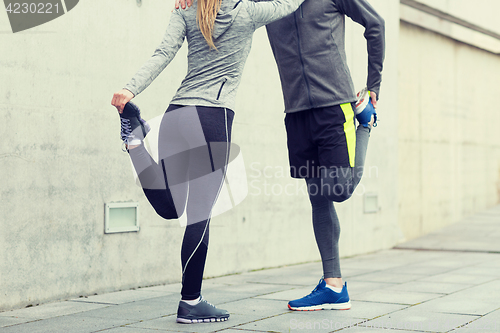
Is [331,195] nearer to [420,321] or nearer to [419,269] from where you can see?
[420,321]

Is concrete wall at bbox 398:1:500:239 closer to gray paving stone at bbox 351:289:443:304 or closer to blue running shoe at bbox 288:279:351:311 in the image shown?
gray paving stone at bbox 351:289:443:304

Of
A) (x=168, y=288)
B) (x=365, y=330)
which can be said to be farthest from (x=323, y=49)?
(x=168, y=288)

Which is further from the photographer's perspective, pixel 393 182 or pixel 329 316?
pixel 393 182

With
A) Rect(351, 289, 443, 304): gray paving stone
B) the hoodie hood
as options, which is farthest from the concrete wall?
the hoodie hood

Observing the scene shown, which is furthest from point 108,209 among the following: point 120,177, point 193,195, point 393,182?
point 393,182

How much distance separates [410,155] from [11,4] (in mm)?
5989

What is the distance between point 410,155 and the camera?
8.34m

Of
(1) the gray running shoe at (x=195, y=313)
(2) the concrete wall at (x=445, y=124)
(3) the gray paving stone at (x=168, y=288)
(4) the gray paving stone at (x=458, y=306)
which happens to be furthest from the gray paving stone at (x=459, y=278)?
(2) the concrete wall at (x=445, y=124)

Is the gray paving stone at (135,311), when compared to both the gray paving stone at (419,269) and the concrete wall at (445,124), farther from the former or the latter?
the concrete wall at (445,124)

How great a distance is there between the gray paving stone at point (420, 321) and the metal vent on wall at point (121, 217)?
1.97 m

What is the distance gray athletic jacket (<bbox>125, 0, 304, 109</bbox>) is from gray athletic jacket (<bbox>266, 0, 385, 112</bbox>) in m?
0.40

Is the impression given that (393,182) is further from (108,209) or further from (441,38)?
(108,209)

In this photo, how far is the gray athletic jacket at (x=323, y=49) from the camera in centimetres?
338

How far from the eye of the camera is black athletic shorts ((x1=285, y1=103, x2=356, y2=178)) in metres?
3.34
